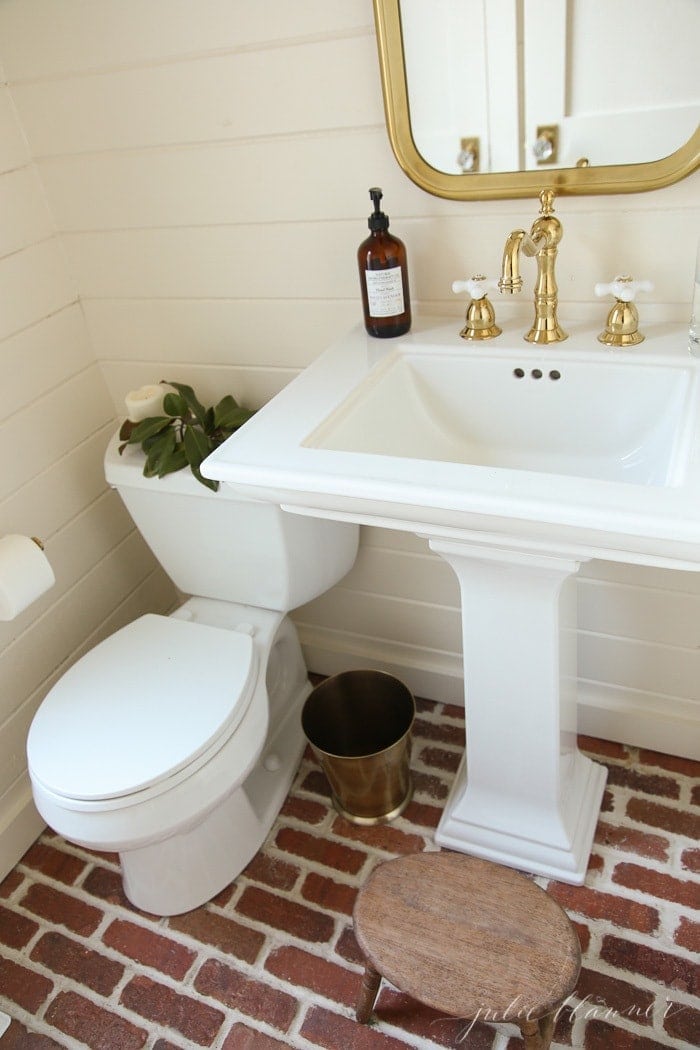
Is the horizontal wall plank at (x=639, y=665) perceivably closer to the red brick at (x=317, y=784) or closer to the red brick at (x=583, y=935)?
the red brick at (x=583, y=935)

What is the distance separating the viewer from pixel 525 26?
3.64 ft

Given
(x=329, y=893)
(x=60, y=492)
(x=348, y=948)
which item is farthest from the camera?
(x=60, y=492)

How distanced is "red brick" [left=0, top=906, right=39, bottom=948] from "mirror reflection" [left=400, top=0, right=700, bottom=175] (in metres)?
1.65

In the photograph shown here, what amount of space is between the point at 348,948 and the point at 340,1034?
144 mm

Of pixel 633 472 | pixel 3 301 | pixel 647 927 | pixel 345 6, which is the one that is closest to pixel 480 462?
pixel 633 472

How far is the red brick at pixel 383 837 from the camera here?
160 cm

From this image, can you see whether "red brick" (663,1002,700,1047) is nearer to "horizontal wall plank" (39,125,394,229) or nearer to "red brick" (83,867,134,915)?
"red brick" (83,867,134,915)

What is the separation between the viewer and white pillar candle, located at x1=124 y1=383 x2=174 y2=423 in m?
1.54

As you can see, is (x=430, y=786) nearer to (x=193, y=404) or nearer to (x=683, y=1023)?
(x=683, y=1023)

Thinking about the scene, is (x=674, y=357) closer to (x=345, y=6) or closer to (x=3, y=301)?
(x=345, y=6)

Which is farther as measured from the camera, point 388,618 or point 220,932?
point 388,618

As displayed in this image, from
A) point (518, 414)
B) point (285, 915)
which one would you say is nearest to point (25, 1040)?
point (285, 915)

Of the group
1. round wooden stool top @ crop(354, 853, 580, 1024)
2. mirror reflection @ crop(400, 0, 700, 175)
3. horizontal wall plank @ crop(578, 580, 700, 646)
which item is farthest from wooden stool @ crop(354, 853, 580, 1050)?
mirror reflection @ crop(400, 0, 700, 175)

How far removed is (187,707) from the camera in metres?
1.38
